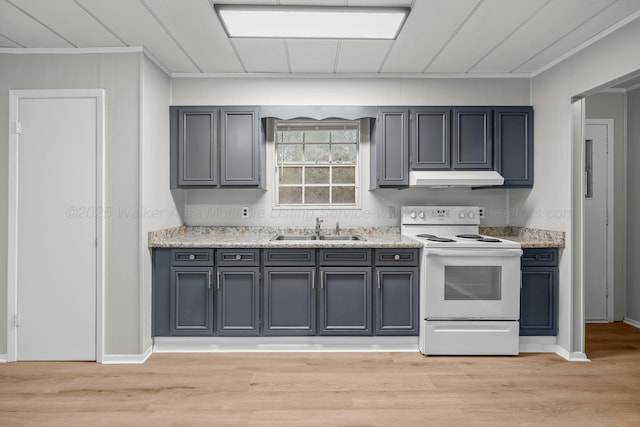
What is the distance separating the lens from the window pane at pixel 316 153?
384 centimetres

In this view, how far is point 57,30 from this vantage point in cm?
265

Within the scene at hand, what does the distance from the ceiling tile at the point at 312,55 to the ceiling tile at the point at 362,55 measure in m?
0.08

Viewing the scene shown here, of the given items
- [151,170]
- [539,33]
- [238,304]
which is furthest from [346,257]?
[539,33]

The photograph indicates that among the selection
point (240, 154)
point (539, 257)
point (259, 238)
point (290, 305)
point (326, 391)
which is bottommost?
point (326, 391)

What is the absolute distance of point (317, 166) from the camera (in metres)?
3.84

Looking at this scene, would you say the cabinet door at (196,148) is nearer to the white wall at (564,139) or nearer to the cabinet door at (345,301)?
the cabinet door at (345,301)

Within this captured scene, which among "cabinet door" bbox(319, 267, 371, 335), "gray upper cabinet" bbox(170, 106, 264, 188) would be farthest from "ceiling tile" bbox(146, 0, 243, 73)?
"cabinet door" bbox(319, 267, 371, 335)

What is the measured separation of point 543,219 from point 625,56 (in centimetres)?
139

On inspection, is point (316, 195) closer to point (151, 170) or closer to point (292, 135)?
point (292, 135)

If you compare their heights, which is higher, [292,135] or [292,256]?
[292,135]

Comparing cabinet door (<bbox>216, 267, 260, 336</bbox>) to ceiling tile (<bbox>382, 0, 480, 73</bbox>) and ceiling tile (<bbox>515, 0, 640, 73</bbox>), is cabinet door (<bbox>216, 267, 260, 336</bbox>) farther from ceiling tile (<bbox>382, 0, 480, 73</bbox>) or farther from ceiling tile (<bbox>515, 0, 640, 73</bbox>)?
ceiling tile (<bbox>515, 0, 640, 73</bbox>)

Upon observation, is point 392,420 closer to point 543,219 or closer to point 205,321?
point 205,321

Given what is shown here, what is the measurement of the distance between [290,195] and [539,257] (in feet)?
7.55

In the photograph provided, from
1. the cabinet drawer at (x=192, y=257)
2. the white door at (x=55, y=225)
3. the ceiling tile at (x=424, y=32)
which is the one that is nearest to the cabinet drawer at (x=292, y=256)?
the cabinet drawer at (x=192, y=257)
